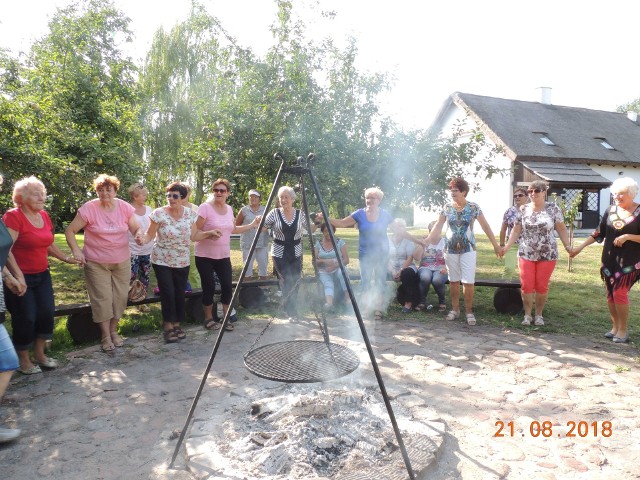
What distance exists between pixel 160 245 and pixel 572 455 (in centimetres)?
393

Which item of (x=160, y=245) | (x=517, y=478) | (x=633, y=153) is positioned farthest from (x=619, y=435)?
(x=633, y=153)

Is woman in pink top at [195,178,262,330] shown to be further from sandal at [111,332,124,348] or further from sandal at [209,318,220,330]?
sandal at [111,332,124,348]

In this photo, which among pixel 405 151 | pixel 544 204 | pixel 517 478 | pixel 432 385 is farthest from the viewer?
pixel 405 151

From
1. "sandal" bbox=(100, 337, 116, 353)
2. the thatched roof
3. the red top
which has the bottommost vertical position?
"sandal" bbox=(100, 337, 116, 353)

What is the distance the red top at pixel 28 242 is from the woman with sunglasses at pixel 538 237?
4.85 meters

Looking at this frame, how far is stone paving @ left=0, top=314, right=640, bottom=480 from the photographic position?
103 inches

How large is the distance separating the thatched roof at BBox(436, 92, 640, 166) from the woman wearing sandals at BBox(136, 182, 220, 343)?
16292 millimetres

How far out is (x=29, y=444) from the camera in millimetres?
2842

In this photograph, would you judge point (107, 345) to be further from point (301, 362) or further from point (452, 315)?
point (452, 315)

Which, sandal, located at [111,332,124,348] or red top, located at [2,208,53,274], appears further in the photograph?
sandal, located at [111,332,124,348]

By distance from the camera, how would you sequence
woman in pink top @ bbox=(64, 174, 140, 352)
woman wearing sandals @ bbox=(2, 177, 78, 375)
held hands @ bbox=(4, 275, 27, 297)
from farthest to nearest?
woman in pink top @ bbox=(64, 174, 140, 352), woman wearing sandals @ bbox=(2, 177, 78, 375), held hands @ bbox=(4, 275, 27, 297)

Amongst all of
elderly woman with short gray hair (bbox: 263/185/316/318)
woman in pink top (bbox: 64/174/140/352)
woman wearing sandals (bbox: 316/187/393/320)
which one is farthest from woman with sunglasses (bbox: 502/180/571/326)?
woman in pink top (bbox: 64/174/140/352)

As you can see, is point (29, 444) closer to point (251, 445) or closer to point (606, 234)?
point (251, 445)

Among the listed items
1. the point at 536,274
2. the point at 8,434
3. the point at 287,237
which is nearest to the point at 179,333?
the point at 287,237
